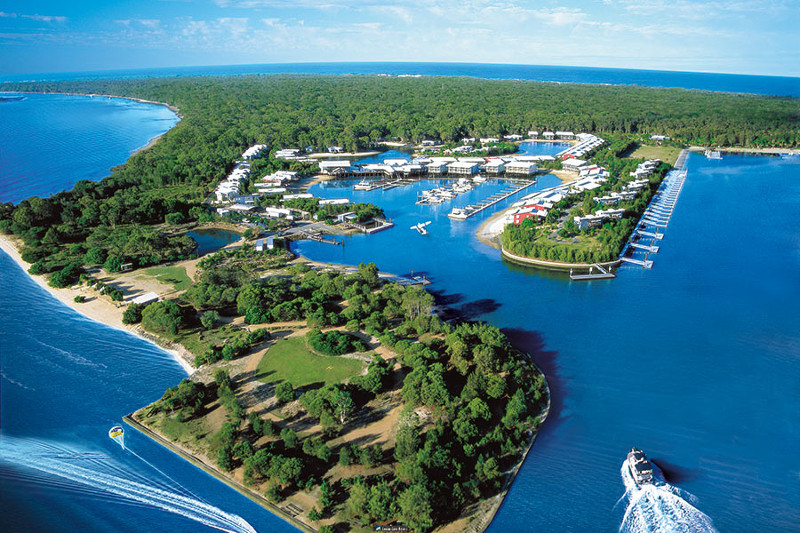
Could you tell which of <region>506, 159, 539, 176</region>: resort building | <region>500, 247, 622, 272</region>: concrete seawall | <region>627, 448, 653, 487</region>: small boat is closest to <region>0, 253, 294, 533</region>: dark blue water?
<region>627, 448, 653, 487</region>: small boat

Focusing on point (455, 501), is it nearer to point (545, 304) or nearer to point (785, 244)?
point (545, 304)

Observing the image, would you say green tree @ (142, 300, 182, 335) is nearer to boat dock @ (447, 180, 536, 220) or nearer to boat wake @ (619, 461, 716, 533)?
boat wake @ (619, 461, 716, 533)

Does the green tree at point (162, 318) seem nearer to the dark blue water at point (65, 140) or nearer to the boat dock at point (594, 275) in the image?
the boat dock at point (594, 275)

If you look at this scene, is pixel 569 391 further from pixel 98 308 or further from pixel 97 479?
pixel 98 308

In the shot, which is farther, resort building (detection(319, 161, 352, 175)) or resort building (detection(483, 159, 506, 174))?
resort building (detection(319, 161, 352, 175))

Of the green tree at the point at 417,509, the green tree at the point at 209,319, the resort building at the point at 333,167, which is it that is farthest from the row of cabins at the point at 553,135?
the green tree at the point at 417,509
